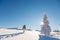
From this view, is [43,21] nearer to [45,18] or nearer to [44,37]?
[45,18]

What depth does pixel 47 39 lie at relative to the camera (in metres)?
9.50

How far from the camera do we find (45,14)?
3422cm

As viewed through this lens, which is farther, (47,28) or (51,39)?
(47,28)

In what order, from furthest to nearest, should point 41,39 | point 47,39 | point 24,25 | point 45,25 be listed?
point 24,25 → point 45,25 → point 41,39 → point 47,39

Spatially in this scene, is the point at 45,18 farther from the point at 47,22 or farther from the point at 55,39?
the point at 55,39

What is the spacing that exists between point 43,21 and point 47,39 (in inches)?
972

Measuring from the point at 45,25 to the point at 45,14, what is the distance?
9.23ft

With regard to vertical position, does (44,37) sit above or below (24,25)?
below

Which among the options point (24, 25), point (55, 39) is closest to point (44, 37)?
point (55, 39)

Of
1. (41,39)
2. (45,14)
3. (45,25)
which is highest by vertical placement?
(45,14)

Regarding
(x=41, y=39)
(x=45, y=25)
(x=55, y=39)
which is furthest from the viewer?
(x=45, y=25)

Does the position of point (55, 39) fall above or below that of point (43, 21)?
below

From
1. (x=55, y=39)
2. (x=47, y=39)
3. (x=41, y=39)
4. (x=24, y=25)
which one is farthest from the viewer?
(x=24, y=25)

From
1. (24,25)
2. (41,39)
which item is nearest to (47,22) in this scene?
(24,25)
